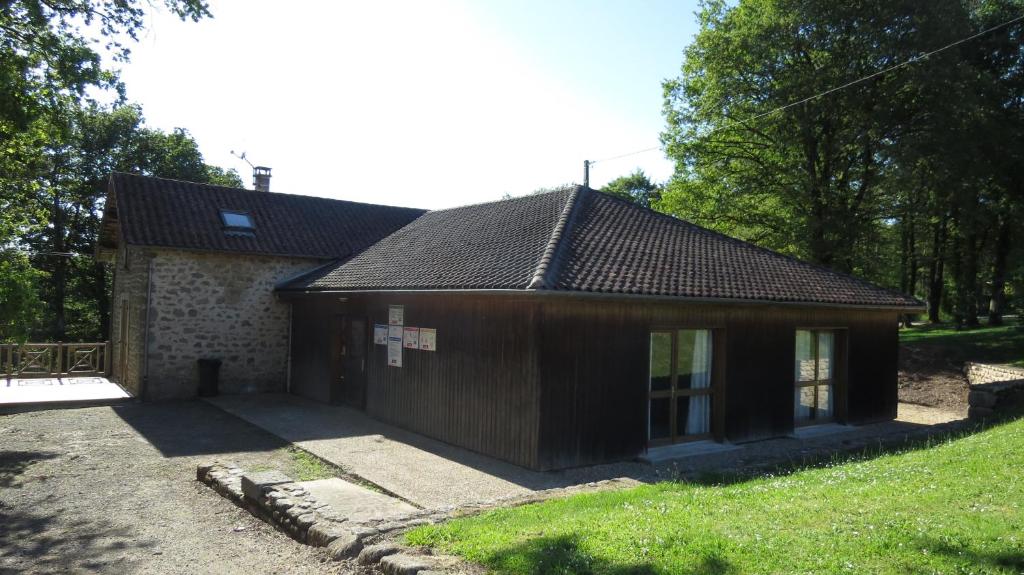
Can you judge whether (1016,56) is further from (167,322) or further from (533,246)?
(167,322)

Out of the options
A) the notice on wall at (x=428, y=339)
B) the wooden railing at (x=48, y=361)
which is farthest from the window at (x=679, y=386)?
the wooden railing at (x=48, y=361)

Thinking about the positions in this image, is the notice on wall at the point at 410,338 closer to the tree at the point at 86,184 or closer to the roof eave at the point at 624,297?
the roof eave at the point at 624,297

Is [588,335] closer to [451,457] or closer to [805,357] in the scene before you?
[451,457]

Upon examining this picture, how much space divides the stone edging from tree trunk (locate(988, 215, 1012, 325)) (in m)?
24.5

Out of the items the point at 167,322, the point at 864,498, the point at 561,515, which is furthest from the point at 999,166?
the point at 167,322

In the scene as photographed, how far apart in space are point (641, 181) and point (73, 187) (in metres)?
39.7

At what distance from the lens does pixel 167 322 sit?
16.2 metres

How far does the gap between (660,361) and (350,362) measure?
290 inches

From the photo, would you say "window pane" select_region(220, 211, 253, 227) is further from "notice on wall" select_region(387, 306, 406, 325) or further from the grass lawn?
the grass lawn

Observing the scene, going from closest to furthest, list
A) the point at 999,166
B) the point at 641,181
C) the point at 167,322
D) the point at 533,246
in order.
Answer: the point at 533,246 → the point at 167,322 → the point at 999,166 → the point at 641,181

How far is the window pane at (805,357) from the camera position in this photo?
13.1 meters

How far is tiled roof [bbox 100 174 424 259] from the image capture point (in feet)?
54.3

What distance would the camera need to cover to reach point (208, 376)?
54.2 feet

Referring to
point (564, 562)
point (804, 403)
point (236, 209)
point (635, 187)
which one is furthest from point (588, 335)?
point (635, 187)
